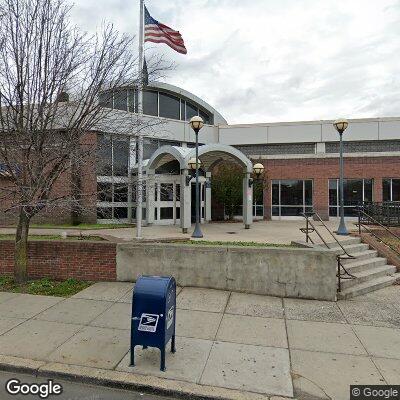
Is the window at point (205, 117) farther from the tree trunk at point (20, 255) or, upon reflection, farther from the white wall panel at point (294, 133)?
the tree trunk at point (20, 255)

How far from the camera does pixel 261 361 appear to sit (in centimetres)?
445

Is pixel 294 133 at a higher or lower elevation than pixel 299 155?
higher

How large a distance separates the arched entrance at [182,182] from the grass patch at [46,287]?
546 centimetres

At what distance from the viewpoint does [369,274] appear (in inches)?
324

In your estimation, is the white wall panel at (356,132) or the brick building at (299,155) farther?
the white wall panel at (356,132)

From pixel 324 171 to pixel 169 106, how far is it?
10.9 metres

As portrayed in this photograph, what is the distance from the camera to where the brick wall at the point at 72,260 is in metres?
8.32

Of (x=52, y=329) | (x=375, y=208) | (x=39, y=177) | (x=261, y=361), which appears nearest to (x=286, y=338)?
(x=261, y=361)

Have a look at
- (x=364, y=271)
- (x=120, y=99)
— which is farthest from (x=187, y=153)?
(x=364, y=271)

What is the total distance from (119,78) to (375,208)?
37.3ft

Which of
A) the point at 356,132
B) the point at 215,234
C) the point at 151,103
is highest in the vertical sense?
the point at 151,103

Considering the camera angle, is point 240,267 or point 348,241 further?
point 348,241

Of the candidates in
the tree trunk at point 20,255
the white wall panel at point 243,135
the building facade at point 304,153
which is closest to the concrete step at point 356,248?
the tree trunk at point 20,255

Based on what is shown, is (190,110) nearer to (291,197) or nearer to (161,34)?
(291,197)
